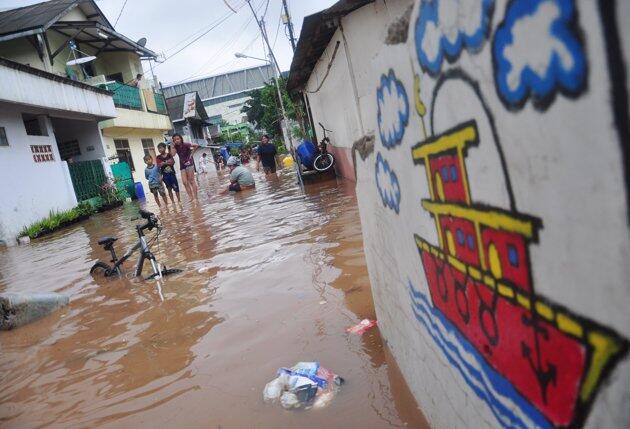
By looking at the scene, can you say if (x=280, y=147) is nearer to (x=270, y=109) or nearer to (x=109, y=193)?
(x=270, y=109)

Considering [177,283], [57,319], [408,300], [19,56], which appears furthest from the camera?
[19,56]

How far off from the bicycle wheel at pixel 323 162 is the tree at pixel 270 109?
1347 centimetres

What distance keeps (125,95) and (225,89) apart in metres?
62.5

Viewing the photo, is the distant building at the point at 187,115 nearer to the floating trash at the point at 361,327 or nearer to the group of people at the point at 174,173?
the group of people at the point at 174,173

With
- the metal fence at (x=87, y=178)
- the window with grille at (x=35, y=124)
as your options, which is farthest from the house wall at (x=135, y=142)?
the window with grille at (x=35, y=124)

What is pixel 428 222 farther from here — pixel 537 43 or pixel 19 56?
pixel 19 56

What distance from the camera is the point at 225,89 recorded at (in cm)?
8225

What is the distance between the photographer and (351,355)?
301 cm

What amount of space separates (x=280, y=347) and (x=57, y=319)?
9.61ft

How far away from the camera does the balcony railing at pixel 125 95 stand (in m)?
21.1

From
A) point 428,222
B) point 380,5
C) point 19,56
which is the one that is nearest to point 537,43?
Answer: point 428,222

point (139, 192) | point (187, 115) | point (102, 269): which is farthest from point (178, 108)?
point (102, 269)

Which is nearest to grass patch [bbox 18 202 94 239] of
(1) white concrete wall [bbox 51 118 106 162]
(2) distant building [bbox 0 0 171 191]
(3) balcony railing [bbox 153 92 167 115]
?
(1) white concrete wall [bbox 51 118 106 162]

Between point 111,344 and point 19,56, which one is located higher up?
point 19,56
